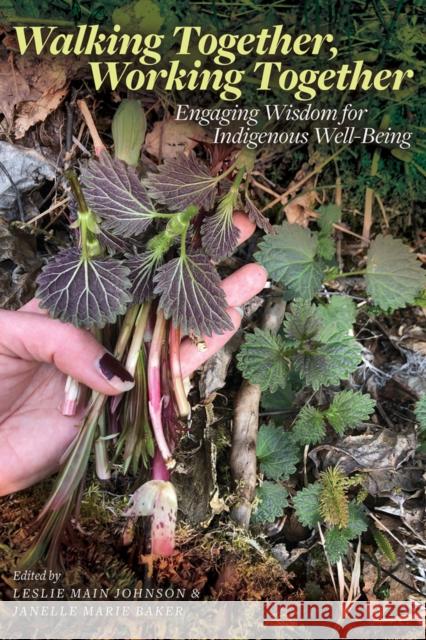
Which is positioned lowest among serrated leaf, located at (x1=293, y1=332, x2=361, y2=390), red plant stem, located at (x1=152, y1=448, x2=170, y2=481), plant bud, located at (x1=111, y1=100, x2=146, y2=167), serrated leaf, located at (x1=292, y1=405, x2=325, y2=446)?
red plant stem, located at (x1=152, y1=448, x2=170, y2=481)

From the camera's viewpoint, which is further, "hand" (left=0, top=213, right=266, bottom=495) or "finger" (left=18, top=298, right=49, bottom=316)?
"finger" (left=18, top=298, right=49, bottom=316)

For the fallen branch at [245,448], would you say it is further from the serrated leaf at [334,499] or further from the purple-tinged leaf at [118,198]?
the purple-tinged leaf at [118,198]

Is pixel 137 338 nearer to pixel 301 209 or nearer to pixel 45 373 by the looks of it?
pixel 45 373

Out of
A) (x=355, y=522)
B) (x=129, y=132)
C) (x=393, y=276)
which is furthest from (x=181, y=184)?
(x=355, y=522)

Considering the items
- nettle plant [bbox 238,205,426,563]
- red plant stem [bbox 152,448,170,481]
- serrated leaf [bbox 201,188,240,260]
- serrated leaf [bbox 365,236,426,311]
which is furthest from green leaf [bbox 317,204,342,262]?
red plant stem [bbox 152,448,170,481]

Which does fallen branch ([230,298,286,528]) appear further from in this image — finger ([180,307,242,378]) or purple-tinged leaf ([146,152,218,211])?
purple-tinged leaf ([146,152,218,211])

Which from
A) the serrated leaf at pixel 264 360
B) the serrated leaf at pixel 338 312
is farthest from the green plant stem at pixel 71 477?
the serrated leaf at pixel 338 312

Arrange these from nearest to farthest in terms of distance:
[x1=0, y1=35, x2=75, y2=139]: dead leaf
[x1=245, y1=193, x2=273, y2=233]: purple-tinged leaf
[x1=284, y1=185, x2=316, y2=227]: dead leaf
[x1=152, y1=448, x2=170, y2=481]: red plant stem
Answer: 1. [x1=152, y1=448, x2=170, y2=481]: red plant stem
2. [x1=245, y1=193, x2=273, y2=233]: purple-tinged leaf
3. [x1=0, y1=35, x2=75, y2=139]: dead leaf
4. [x1=284, y1=185, x2=316, y2=227]: dead leaf
